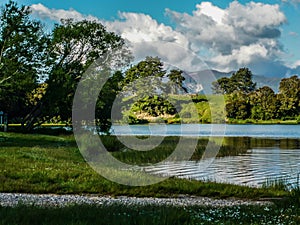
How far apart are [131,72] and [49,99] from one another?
36.8 ft

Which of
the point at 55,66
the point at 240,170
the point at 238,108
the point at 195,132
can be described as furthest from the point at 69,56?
the point at 238,108

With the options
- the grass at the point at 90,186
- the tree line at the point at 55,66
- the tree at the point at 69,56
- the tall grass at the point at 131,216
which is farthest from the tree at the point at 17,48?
the tall grass at the point at 131,216

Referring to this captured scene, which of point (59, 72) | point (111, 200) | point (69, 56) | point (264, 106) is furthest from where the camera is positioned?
point (264, 106)

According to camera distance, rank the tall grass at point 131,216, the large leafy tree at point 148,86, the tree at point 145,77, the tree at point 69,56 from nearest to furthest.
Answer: the tall grass at point 131,216, the tree at point 145,77, the large leafy tree at point 148,86, the tree at point 69,56

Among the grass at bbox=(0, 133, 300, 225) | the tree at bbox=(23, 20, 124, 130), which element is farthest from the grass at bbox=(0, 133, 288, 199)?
the tree at bbox=(23, 20, 124, 130)

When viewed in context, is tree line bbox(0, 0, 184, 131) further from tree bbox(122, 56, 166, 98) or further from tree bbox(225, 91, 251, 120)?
tree bbox(225, 91, 251, 120)

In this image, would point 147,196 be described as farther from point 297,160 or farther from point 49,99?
point 49,99

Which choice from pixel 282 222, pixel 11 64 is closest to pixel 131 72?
pixel 11 64

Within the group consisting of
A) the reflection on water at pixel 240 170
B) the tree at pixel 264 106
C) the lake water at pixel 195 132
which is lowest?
the reflection on water at pixel 240 170

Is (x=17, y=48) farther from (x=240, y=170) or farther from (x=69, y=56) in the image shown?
(x=240, y=170)

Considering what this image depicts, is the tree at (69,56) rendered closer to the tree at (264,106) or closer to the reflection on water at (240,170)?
the reflection on water at (240,170)

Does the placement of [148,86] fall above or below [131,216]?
above

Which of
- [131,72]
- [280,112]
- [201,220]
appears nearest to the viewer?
[201,220]

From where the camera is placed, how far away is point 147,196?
17.3 metres
